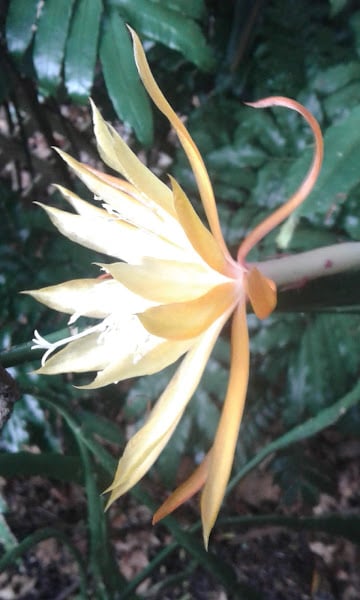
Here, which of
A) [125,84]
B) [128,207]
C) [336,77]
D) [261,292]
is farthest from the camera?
[336,77]

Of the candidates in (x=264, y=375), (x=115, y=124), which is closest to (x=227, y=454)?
(x=264, y=375)

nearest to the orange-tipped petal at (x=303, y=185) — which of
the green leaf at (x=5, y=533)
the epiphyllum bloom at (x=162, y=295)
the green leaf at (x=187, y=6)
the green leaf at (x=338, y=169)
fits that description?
the epiphyllum bloom at (x=162, y=295)

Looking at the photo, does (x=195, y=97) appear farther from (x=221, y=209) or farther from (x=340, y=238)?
(x=340, y=238)

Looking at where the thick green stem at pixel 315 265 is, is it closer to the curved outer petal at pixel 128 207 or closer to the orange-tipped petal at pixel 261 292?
the orange-tipped petal at pixel 261 292

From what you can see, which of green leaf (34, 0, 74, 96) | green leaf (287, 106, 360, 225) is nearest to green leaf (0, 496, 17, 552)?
green leaf (287, 106, 360, 225)

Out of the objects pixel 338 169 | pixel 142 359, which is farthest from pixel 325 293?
pixel 338 169

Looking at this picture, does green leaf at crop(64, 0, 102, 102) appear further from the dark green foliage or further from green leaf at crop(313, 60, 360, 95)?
green leaf at crop(313, 60, 360, 95)

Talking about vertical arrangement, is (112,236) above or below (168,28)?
below

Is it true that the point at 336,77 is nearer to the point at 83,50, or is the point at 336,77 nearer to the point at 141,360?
the point at 83,50
